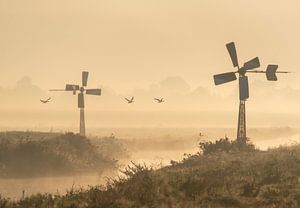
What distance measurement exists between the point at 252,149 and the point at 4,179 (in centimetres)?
2494

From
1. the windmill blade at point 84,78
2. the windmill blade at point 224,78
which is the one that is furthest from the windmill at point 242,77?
the windmill blade at point 84,78

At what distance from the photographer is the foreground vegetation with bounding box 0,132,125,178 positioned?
52688mm

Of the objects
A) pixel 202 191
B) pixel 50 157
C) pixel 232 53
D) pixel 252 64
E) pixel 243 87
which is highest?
pixel 232 53

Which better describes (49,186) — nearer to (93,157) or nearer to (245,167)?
(93,157)

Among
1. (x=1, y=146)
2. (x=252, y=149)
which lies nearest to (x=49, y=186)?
(x=1, y=146)

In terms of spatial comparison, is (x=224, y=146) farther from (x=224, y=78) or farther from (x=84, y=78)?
(x=84, y=78)

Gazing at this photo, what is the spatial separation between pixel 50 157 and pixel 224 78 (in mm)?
21199

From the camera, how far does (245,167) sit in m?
29.3

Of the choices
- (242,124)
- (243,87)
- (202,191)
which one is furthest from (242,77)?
(202,191)

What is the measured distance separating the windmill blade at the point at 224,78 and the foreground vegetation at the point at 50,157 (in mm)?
19225

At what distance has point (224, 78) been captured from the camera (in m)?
44.6

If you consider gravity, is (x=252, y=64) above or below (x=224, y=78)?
above

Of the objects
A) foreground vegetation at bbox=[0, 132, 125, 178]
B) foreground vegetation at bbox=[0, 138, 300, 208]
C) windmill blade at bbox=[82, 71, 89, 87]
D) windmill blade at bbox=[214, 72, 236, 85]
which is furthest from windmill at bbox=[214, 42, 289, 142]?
windmill blade at bbox=[82, 71, 89, 87]

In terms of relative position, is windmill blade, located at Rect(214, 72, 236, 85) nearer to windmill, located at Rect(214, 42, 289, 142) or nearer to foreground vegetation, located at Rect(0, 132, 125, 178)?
windmill, located at Rect(214, 42, 289, 142)
